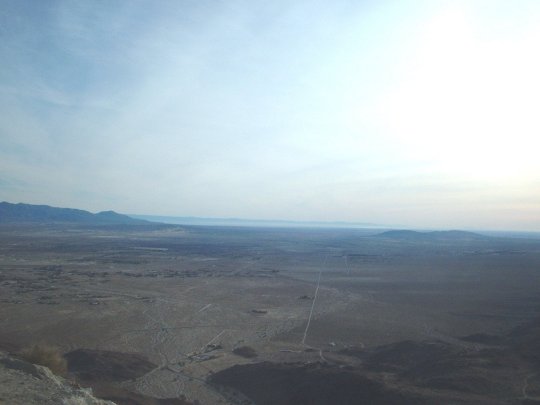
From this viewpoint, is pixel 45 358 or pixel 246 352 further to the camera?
pixel 246 352

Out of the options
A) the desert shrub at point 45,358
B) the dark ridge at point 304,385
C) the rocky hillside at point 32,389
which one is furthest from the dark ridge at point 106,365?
the rocky hillside at point 32,389

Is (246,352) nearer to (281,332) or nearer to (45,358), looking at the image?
(281,332)

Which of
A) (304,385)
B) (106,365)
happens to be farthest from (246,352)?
(106,365)

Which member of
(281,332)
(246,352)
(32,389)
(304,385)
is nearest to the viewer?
(32,389)

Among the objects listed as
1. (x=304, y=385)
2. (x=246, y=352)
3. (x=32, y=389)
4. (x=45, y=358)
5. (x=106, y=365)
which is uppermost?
(x=32, y=389)

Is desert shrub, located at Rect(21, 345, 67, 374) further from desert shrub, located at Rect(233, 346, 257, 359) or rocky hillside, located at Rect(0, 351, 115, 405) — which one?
desert shrub, located at Rect(233, 346, 257, 359)

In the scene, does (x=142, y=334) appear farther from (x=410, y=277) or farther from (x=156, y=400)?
(x=410, y=277)
